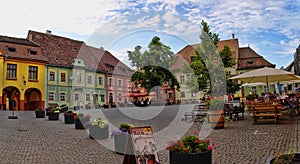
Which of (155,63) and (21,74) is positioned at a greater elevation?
(21,74)

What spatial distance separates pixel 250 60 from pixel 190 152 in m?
46.6

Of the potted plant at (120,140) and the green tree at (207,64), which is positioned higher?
the green tree at (207,64)

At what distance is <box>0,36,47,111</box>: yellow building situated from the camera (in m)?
30.9

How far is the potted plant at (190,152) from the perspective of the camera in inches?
161

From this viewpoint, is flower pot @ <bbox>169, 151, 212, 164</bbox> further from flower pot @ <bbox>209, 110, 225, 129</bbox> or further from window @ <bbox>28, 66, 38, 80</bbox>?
window @ <bbox>28, 66, 38, 80</bbox>

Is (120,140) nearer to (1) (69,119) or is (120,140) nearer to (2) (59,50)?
(1) (69,119)

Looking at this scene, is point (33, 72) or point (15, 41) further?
point (15, 41)

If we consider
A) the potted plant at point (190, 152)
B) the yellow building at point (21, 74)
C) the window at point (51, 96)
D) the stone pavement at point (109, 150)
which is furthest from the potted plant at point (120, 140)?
the window at point (51, 96)

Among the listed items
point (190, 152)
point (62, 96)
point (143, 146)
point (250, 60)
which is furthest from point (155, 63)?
point (250, 60)

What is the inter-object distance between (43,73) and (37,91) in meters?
2.40

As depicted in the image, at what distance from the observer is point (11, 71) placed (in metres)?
31.4

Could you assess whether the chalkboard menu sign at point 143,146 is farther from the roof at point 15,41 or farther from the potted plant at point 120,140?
the roof at point 15,41

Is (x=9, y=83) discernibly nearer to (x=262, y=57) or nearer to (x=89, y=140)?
(x=89, y=140)

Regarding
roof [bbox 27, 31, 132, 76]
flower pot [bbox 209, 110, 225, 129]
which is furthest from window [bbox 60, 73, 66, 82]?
flower pot [bbox 209, 110, 225, 129]
